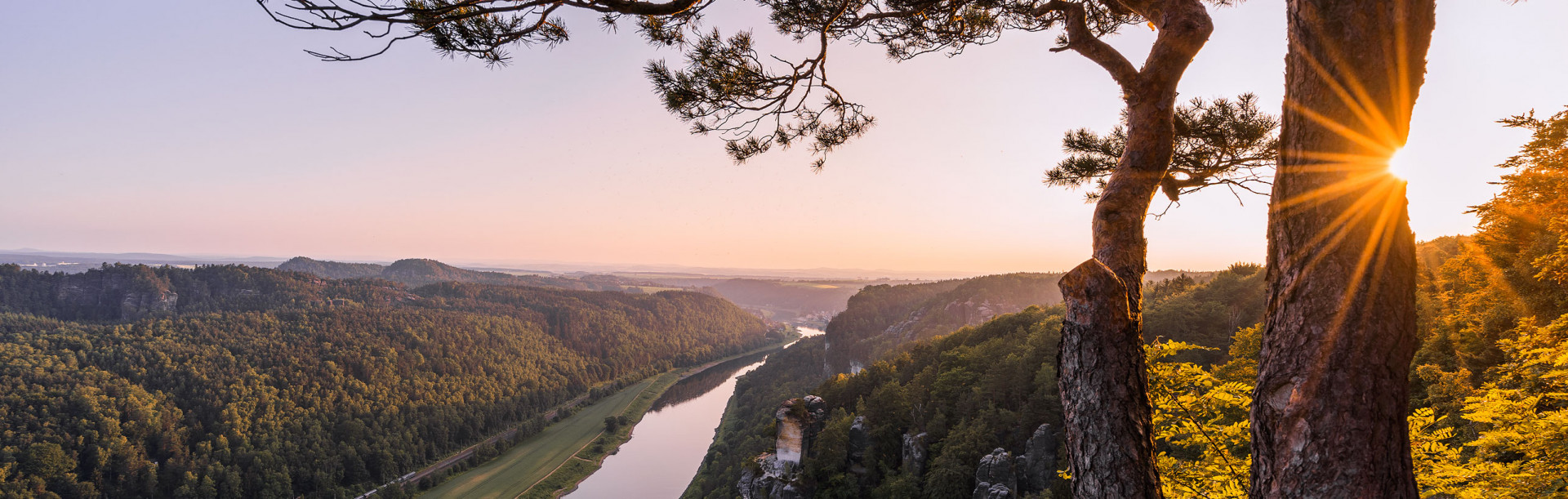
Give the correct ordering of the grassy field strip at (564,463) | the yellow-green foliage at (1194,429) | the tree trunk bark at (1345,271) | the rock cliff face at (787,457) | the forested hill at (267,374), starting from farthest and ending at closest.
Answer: the forested hill at (267,374), the grassy field strip at (564,463), the rock cliff face at (787,457), the yellow-green foliage at (1194,429), the tree trunk bark at (1345,271)

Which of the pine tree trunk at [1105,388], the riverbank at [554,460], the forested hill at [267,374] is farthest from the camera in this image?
the forested hill at [267,374]

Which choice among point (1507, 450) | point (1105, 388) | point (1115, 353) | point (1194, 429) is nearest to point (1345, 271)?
point (1115, 353)

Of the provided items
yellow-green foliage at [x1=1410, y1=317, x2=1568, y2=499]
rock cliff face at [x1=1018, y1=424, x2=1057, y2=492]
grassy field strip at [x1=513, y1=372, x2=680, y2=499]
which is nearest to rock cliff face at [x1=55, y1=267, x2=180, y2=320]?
grassy field strip at [x1=513, y1=372, x2=680, y2=499]

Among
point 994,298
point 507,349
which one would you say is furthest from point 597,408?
point 994,298

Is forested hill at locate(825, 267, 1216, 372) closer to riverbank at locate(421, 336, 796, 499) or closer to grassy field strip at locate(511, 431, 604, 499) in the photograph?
riverbank at locate(421, 336, 796, 499)

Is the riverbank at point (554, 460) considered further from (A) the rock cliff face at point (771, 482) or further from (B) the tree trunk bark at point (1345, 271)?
(B) the tree trunk bark at point (1345, 271)

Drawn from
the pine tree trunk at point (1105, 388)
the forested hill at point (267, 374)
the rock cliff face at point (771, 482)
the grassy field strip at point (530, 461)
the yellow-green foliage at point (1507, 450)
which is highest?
the pine tree trunk at point (1105, 388)

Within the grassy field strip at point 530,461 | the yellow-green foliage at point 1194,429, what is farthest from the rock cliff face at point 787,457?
the grassy field strip at point 530,461
